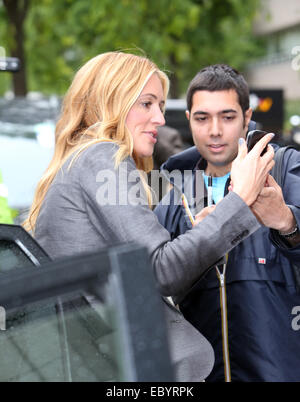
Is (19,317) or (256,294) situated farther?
(256,294)

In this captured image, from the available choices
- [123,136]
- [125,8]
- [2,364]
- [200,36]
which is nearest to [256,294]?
[123,136]

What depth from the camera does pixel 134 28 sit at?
38.5ft

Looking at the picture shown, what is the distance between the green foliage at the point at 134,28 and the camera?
1130 cm

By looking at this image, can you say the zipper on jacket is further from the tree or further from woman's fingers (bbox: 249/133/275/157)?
the tree

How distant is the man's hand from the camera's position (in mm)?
1889

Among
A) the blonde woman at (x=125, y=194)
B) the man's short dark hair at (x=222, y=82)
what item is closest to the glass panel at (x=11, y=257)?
the blonde woman at (x=125, y=194)

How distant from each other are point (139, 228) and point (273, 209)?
1.73ft

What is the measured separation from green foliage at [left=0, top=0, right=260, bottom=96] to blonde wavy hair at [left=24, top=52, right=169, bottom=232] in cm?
859

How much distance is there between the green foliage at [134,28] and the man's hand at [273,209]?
8.78 m

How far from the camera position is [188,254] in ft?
5.44

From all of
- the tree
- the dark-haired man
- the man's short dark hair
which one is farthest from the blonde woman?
the tree

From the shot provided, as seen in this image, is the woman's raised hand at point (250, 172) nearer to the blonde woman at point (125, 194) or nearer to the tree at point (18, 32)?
the blonde woman at point (125, 194)
